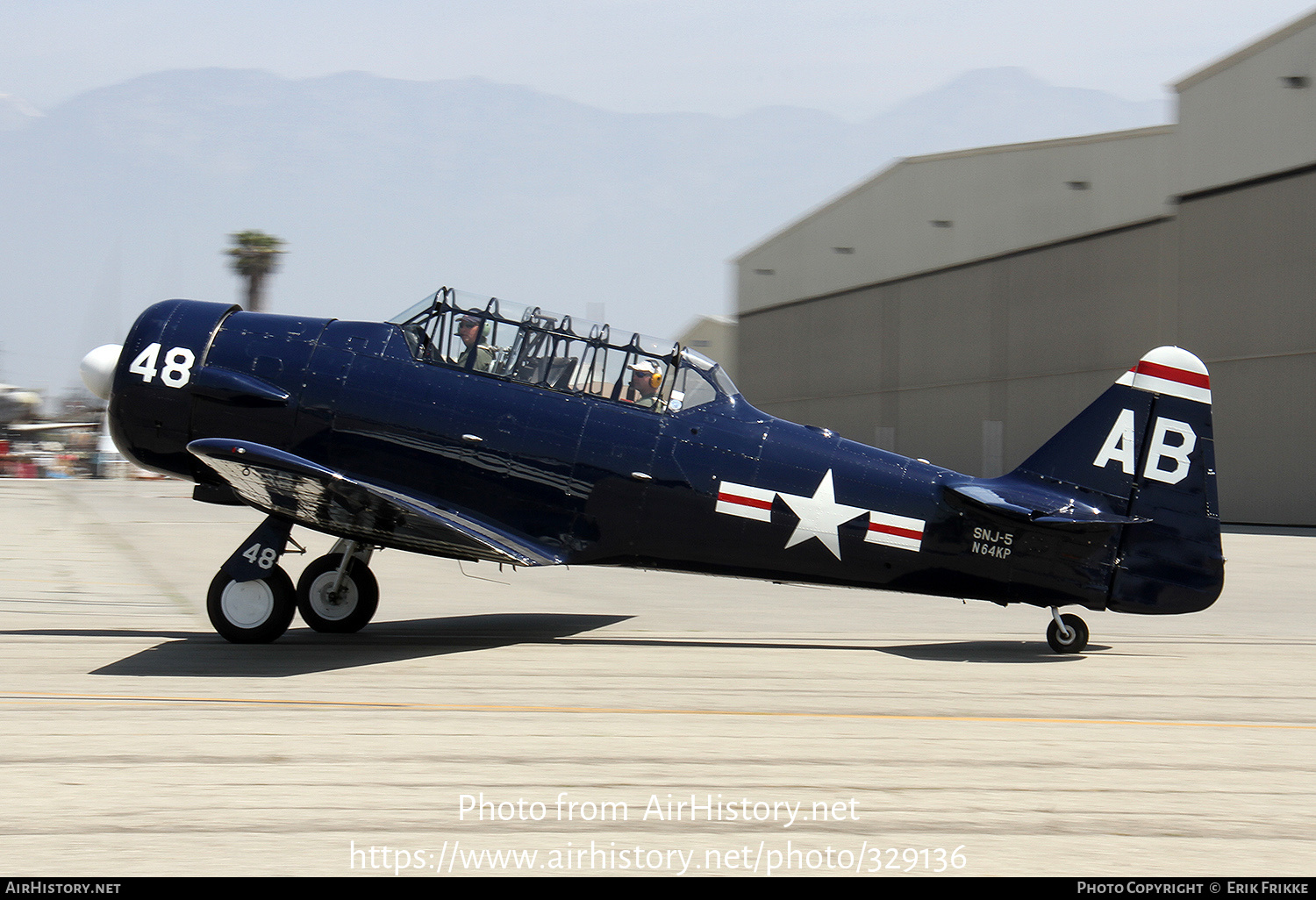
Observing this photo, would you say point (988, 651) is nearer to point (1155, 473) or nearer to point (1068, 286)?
point (1155, 473)

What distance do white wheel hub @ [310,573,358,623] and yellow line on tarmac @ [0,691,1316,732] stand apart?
2.84m

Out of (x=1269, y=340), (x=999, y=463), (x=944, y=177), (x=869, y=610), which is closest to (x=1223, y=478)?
(x=1269, y=340)

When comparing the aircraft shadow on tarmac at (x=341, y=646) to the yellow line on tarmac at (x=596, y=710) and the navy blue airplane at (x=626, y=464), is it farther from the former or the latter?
the yellow line on tarmac at (x=596, y=710)

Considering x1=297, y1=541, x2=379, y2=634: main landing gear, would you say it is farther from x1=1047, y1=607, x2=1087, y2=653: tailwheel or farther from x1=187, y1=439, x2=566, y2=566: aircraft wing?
x1=1047, y1=607, x2=1087, y2=653: tailwheel

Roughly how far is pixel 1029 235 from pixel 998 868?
112 ft

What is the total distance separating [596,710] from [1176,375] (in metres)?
5.24

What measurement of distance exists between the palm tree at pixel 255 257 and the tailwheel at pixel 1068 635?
53416mm

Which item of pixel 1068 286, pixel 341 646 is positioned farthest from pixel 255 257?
pixel 341 646

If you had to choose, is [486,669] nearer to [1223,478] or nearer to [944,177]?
[1223,478]

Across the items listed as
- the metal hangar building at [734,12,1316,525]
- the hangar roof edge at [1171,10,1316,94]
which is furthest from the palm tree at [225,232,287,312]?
the hangar roof edge at [1171,10,1316,94]

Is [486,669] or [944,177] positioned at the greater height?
[944,177]

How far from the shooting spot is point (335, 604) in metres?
9.14

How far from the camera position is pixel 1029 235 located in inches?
1378

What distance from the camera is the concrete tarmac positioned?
3832 mm
